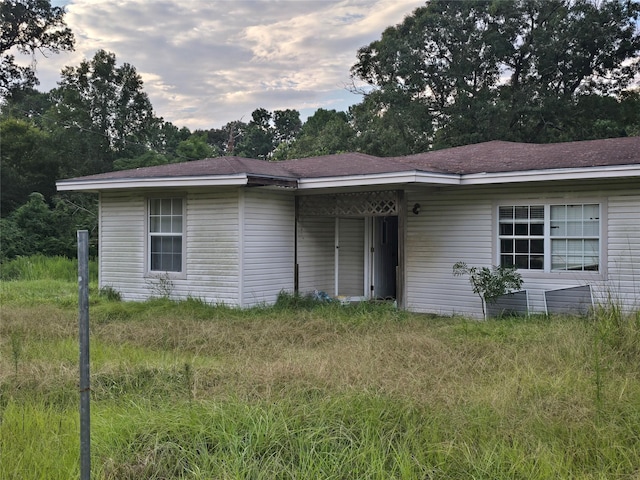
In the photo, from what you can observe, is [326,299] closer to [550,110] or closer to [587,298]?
[587,298]

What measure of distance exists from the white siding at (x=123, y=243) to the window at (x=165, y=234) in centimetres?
20

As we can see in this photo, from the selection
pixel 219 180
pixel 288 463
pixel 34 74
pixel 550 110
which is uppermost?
pixel 34 74

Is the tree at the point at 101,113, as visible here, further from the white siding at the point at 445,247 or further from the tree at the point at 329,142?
the white siding at the point at 445,247

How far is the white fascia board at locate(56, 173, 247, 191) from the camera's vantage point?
988cm

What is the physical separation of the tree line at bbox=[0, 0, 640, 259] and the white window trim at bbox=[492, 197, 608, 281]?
13.6 meters

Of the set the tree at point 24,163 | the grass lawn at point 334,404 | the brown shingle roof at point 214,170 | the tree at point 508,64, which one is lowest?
the grass lawn at point 334,404

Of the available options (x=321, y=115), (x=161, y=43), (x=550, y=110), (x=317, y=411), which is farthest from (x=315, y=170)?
(x=321, y=115)

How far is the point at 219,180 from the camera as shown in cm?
995

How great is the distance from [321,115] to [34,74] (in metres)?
18.5

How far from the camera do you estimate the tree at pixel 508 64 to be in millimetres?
22875

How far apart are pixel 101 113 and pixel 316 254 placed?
21.0 meters

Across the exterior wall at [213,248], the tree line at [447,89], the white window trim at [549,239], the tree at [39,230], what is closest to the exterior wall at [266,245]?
the exterior wall at [213,248]

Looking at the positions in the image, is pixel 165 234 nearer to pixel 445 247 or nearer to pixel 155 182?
pixel 155 182

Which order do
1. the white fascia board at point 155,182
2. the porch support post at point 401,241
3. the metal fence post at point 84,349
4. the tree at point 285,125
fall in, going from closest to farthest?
the metal fence post at point 84,349
the white fascia board at point 155,182
the porch support post at point 401,241
the tree at point 285,125
